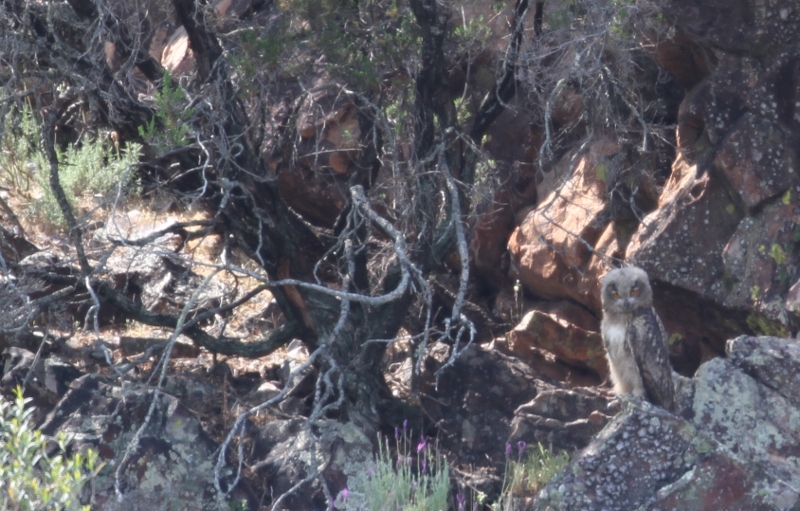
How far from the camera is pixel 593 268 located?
6594 mm

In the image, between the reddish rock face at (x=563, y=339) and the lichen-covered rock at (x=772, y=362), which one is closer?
the lichen-covered rock at (x=772, y=362)

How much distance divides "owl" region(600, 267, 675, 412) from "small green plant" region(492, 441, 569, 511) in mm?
693

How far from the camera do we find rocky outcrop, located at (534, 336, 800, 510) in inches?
149

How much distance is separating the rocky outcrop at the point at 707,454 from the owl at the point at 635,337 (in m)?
0.79

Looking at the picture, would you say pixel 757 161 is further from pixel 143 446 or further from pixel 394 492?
pixel 143 446

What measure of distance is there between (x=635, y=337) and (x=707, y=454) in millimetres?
1797

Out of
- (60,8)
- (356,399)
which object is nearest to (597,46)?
(356,399)

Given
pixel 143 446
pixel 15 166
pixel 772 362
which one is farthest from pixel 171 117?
pixel 15 166

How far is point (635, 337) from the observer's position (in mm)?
5633

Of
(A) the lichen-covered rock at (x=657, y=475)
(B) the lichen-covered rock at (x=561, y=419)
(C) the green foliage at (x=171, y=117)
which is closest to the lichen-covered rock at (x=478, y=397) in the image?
(B) the lichen-covered rock at (x=561, y=419)

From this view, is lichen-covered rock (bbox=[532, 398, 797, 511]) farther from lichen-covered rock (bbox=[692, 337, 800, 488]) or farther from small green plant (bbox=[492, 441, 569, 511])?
small green plant (bbox=[492, 441, 569, 511])

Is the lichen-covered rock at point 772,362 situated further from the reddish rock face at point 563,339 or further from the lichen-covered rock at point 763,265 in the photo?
the reddish rock face at point 563,339

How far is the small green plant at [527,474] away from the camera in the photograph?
5.08 meters

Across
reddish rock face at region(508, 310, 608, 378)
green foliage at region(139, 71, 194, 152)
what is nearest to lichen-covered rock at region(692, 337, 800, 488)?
reddish rock face at region(508, 310, 608, 378)
